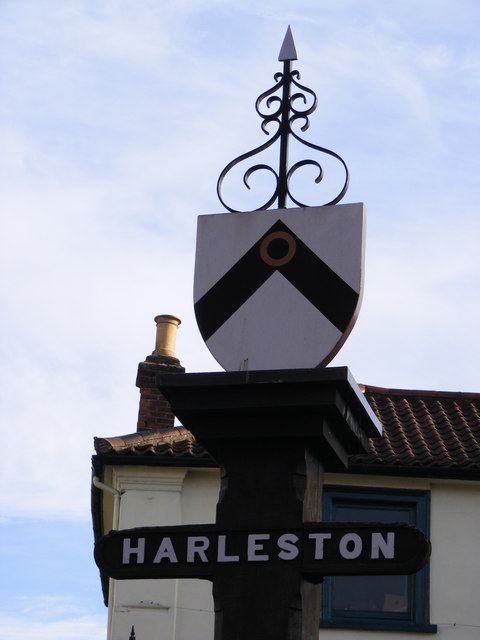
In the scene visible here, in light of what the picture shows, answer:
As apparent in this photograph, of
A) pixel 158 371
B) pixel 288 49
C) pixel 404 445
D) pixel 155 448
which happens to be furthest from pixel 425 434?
pixel 288 49

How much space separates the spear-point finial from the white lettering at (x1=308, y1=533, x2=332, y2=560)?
174 cm

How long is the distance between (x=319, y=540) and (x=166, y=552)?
0.51m

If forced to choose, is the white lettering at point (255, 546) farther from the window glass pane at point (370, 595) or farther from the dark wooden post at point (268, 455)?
the window glass pane at point (370, 595)

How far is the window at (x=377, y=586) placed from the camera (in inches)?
494

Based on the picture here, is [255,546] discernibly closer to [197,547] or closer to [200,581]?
[197,547]

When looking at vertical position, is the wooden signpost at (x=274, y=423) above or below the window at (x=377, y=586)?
below

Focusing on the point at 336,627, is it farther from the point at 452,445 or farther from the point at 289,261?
the point at 289,261

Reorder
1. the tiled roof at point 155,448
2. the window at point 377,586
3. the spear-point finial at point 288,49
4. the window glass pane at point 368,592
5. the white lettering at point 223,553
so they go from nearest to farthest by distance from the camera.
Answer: the white lettering at point 223,553 < the spear-point finial at point 288,49 < the window at point 377,586 < the window glass pane at point 368,592 < the tiled roof at point 155,448

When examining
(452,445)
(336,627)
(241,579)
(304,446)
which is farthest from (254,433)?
(452,445)

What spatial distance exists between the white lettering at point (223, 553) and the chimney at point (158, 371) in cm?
1143

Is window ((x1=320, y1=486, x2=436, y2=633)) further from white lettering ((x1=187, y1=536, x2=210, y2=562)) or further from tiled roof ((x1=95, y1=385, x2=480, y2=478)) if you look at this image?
white lettering ((x1=187, y1=536, x2=210, y2=562))

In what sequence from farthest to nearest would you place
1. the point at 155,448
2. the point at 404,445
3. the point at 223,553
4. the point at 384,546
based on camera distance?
1. the point at 404,445
2. the point at 155,448
3. the point at 223,553
4. the point at 384,546

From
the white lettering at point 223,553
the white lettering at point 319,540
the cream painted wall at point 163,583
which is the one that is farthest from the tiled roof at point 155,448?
the white lettering at point 319,540

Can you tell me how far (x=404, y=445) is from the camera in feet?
44.6
